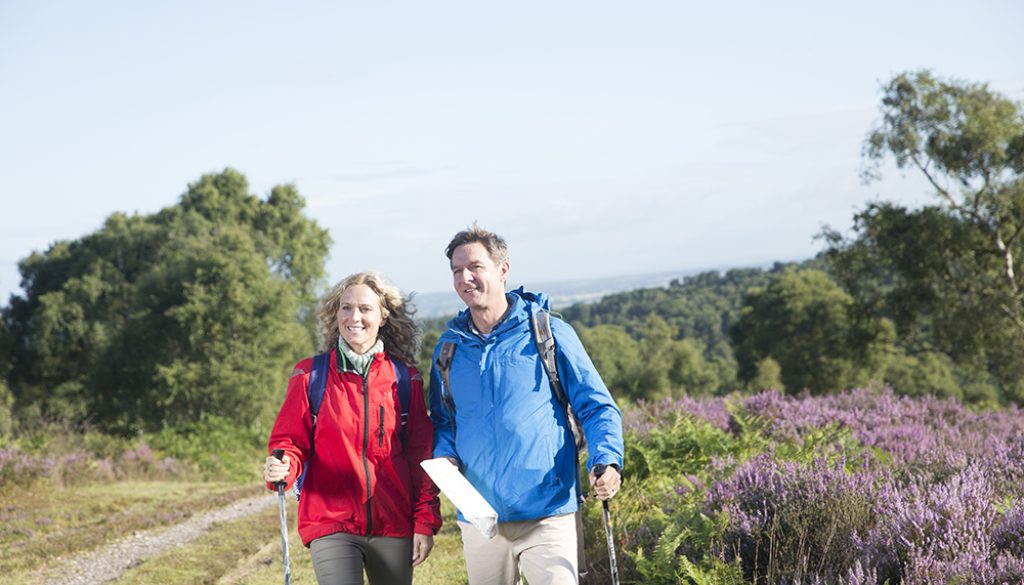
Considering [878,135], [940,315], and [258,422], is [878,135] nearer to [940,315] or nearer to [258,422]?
[940,315]

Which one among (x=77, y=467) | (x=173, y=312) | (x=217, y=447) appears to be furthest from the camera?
Answer: (x=173, y=312)

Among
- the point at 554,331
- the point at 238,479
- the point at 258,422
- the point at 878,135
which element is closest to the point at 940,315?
the point at 878,135

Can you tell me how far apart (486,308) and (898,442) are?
5.19 metres

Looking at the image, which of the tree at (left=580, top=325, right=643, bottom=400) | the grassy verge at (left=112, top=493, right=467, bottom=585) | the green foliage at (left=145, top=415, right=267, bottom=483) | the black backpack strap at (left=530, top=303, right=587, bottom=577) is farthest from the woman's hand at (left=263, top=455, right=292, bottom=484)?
the tree at (left=580, top=325, right=643, bottom=400)

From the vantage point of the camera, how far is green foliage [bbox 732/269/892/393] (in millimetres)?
45562

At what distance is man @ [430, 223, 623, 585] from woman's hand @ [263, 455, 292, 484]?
0.78 meters

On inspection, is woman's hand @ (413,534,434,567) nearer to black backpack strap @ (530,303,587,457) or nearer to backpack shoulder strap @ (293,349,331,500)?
backpack shoulder strap @ (293,349,331,500)

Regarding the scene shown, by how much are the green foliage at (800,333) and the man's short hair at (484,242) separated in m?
40.5

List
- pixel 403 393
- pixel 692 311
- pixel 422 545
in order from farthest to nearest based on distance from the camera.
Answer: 1. pixel 692 311
2. pixel 403 393
3. pixel 422 545

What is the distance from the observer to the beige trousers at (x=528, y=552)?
3998mm

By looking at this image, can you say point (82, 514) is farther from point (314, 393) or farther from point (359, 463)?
point (359, 463)

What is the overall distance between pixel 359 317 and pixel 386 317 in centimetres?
25

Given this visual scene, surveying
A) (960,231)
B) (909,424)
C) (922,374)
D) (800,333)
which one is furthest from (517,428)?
(922,374)

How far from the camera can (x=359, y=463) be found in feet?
14.0
